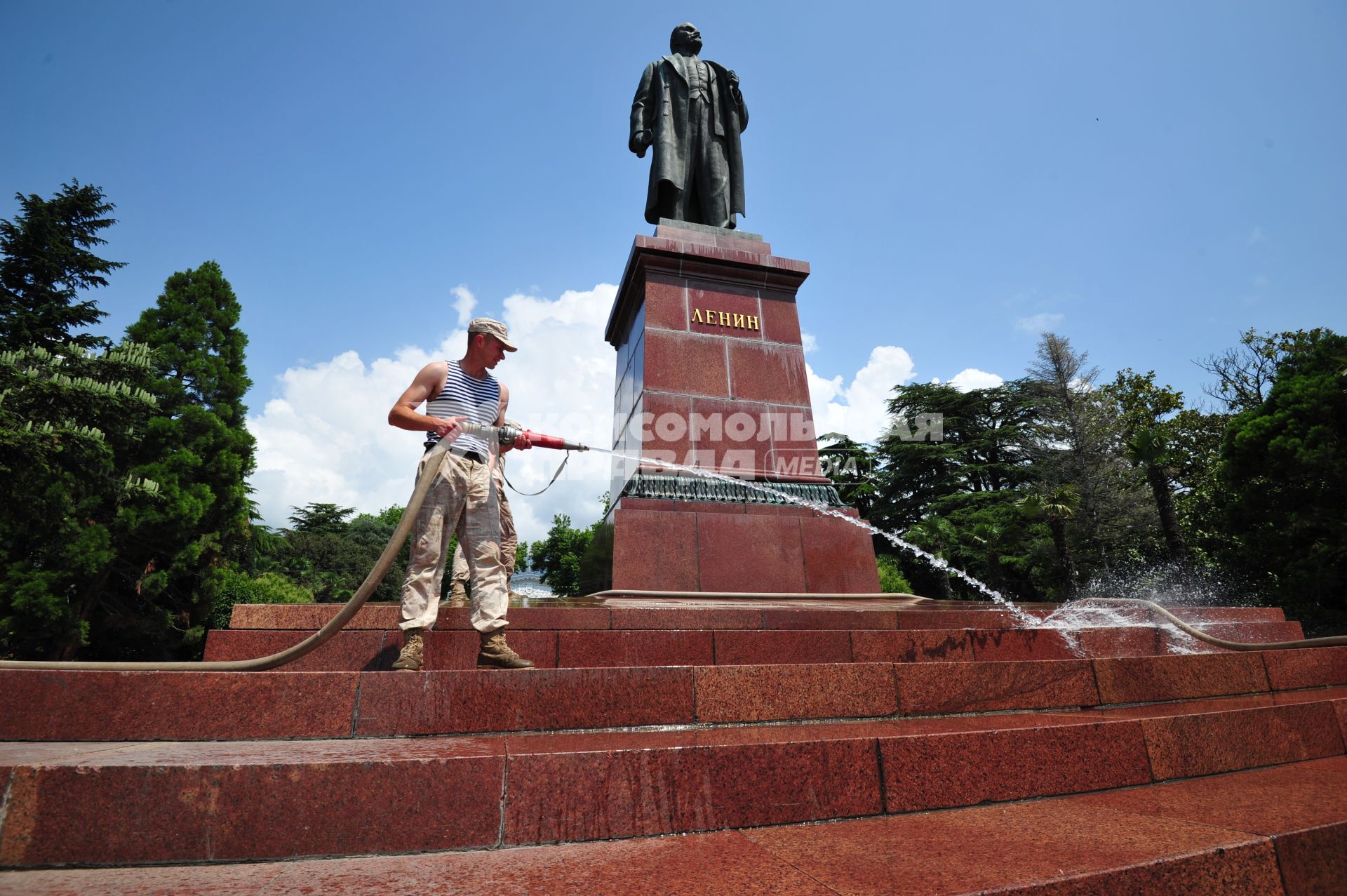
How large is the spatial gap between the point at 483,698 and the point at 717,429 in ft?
17.6

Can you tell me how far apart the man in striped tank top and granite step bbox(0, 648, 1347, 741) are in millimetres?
464

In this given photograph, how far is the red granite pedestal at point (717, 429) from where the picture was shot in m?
7.06

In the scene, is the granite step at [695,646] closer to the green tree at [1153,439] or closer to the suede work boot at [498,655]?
the suede work boot at [498,655]

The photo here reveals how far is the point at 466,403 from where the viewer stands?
4.45 meters

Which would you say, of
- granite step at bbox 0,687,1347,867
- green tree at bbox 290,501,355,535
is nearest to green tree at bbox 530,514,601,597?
green tree at bbox 290,501,355,535

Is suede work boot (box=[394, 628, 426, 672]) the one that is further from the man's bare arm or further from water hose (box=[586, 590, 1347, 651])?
water hose (box=[586, 590, 1347, 651])

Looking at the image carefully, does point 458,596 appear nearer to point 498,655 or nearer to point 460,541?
point 460,541

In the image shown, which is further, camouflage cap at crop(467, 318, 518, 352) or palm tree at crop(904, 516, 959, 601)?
palm tree at crop(904, 516, 959, 601)

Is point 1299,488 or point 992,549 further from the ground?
point 992,549

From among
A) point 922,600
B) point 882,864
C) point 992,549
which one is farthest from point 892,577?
point 882,864

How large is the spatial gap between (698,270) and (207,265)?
29.0 m

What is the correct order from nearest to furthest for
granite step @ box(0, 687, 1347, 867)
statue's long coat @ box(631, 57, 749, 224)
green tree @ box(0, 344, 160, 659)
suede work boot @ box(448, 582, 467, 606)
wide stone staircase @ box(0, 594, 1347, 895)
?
wide stone staircase @ box(0, 594, 1347, 895), granite step @ box(0, 687, 1347, 867), suede work boot @ box(448, 582, 467, 606), statue's long coat @ box(631, 57, 749, 224), green tree @ box(0, 344, 160, 659)

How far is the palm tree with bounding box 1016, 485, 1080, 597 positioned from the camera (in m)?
29.5

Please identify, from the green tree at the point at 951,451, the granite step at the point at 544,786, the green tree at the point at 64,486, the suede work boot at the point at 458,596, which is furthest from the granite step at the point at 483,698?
the green tree at the point at 951,451
